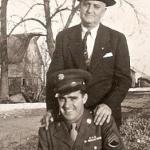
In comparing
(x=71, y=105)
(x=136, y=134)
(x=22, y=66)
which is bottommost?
(x=22, y=66)

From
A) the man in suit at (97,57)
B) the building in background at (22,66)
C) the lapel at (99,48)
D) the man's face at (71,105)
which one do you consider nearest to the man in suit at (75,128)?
the man's face at (71,105)

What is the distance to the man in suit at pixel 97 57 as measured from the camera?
352 cm

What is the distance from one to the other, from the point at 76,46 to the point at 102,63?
0.90ft

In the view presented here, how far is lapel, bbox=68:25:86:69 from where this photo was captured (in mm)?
3680

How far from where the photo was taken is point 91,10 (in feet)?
11.5

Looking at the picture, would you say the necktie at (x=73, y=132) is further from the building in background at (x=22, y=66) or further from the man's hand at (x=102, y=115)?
the building in background at (x=22, y=66)

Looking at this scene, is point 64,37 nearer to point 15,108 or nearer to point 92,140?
point 92,140

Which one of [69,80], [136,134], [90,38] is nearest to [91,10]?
[90,38]

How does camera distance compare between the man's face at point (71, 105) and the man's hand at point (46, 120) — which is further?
the man's hand at point (46, 120)

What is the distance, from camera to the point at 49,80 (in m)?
3.41

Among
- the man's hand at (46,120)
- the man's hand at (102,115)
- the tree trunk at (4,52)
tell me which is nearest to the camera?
the man's hand at (102,115)

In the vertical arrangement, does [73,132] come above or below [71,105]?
below

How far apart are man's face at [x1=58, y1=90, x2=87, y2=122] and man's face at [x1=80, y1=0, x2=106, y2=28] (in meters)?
0.77

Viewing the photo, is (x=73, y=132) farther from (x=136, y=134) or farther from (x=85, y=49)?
(x=136, y=134)
